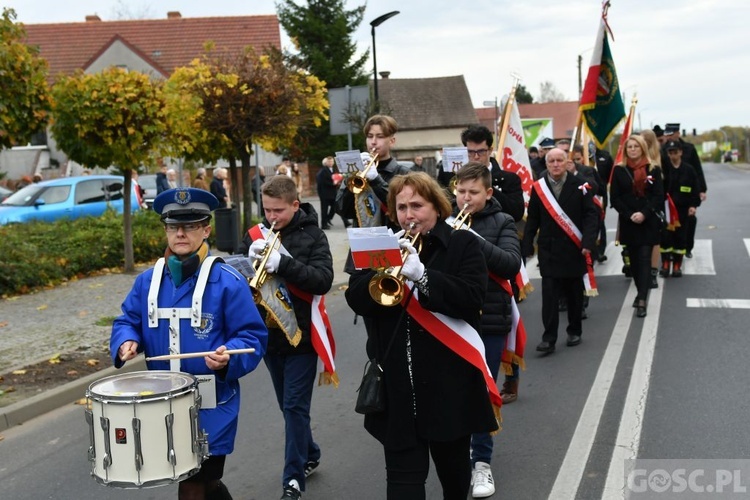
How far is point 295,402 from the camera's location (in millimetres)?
4926

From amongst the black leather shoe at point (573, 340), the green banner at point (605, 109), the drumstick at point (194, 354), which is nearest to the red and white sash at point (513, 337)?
the drumstick at point (194, 354)

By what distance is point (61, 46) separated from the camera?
48.1 metres

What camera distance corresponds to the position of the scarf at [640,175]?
10.0 meters

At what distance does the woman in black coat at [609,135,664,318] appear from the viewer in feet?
32.4

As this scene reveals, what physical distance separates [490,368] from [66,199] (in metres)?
16.0

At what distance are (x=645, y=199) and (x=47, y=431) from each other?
6.73 metres

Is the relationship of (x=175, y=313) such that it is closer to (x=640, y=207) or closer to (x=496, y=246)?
(x=496, y=246)

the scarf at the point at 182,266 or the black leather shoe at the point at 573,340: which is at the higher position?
the scarf at the point at 182,266

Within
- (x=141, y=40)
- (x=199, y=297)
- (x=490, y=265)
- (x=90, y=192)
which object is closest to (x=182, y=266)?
(x=199, y=297)

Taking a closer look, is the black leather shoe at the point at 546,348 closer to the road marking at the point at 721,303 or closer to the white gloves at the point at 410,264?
the road marking at the point at 721,303

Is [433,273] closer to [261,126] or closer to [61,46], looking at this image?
[261,126]

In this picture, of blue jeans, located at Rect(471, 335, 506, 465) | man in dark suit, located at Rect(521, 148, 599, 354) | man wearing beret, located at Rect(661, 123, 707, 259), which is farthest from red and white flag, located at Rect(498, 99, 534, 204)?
blue jeans, located at Rect(471, 335, 506, 465)

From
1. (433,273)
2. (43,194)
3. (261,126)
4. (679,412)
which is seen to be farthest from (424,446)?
(43,194)

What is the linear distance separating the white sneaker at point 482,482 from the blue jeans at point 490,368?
0.14 ft
